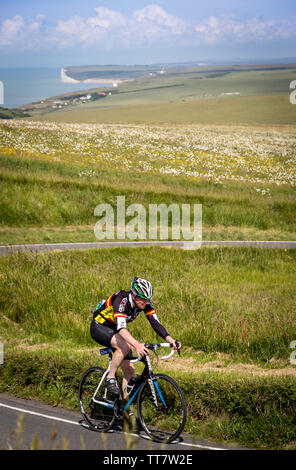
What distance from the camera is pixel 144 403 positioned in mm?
7156

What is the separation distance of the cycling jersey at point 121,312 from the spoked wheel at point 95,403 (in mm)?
871

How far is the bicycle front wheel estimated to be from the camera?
265 inches

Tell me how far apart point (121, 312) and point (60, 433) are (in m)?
2.04

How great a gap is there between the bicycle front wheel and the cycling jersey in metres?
0.74

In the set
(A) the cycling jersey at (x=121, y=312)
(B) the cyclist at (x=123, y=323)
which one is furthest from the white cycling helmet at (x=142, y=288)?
(A) the cycling jersey at (x=121, y=312)

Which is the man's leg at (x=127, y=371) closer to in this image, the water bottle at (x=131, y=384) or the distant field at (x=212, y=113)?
the water bottle at (x=131, y=384)

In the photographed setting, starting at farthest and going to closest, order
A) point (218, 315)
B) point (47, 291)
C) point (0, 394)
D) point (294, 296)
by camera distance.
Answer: point (294, 296) → point (47, 291) → point (218, 315) → point (0, 394)

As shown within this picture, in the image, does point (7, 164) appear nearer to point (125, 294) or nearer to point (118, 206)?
point (118, 206)

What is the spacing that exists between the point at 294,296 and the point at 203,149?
1753 inches

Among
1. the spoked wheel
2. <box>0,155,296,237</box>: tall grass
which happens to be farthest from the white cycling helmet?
<box>0,155,296,237</box>: tall grass

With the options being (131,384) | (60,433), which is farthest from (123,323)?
(60,433)

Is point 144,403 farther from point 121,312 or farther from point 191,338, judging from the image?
point 191,338

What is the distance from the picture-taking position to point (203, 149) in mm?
57656
